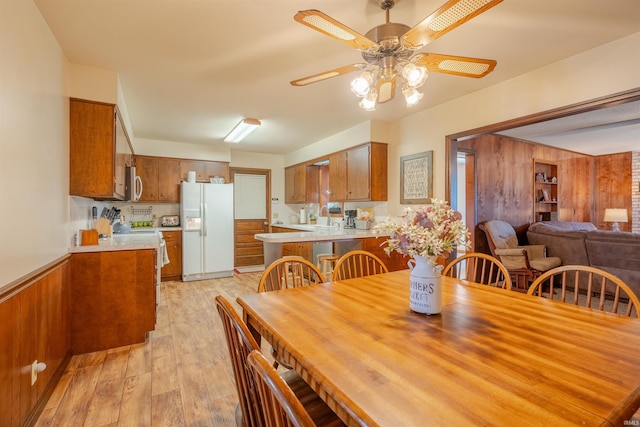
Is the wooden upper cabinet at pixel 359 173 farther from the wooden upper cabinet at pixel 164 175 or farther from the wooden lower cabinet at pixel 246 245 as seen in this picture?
the wooden upper cabinet at pixel 164 175

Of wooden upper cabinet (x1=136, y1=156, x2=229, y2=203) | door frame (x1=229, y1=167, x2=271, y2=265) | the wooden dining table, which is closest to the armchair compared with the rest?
the wooden dining table

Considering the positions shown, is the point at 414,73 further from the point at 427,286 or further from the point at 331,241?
the point at 331,241

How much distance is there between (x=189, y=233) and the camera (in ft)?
16.8

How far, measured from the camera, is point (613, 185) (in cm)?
679

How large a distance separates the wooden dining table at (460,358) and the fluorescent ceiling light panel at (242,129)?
9.81 ft

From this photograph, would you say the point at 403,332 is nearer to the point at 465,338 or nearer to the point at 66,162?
the point at 465,338

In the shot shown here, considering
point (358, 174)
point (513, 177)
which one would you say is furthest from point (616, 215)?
point (358, 174)

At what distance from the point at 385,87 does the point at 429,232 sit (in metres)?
1.07

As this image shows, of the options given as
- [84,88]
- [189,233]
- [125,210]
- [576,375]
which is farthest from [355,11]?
[125,210]

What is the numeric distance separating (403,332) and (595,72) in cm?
266

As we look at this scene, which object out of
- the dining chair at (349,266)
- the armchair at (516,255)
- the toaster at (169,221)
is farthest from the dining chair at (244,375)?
the toaster at (169,221)

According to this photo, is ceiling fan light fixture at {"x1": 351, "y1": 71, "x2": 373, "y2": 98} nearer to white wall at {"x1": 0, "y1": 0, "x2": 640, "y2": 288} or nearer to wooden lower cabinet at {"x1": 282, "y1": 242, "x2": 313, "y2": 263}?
white wall at {"x1": 0, "y1": 0, "x2": 640, "y2": 288}

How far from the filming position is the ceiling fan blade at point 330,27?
1299mm

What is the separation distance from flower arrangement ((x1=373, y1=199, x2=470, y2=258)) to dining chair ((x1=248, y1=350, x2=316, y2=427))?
79cm
